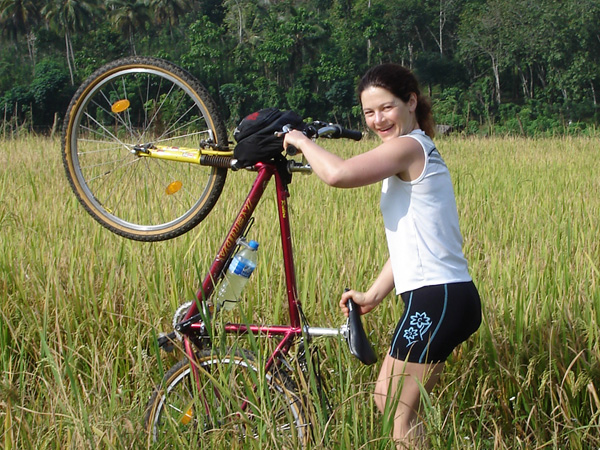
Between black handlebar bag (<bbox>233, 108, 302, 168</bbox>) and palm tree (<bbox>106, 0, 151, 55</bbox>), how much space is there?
235 ft

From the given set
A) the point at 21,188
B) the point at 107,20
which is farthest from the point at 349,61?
the point at 21,188

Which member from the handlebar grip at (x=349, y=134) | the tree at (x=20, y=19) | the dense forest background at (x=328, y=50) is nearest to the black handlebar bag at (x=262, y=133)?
the handlebar grip at (x=349, y=134)

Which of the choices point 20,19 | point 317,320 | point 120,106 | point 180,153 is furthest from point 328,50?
point 180,153

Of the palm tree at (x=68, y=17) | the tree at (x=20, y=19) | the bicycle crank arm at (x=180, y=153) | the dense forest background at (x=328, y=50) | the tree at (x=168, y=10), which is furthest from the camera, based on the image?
the tree at (x=168, y=10)

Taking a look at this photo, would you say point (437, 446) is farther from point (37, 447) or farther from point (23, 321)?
point (23, 321)

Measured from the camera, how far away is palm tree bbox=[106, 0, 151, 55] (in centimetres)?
7244

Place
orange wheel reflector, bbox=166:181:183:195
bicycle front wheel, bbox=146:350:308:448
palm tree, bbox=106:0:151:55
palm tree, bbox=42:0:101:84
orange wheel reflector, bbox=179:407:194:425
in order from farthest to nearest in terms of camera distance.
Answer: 1. palm tree, bbox=106:0:151:55
2. palm tree, bbox=42:0:101:84
3. orange wheel reflector, bbox=166:181:183:195
4. orange wheel reflector, bbox=179:407:194:425
5. bicycle front wheel, bbox=146:350:308:448

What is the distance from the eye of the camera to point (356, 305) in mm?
2385

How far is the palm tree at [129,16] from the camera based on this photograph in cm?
7244

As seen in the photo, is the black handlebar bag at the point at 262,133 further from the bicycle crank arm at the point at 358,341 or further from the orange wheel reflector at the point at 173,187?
the bicycle crank arm at the point at 358,341

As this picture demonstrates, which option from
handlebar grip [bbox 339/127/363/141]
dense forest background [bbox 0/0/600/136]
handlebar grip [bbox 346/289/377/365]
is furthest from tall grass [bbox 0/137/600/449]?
dense forest background [bbox 0/0/600/136]

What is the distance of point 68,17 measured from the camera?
66875mm

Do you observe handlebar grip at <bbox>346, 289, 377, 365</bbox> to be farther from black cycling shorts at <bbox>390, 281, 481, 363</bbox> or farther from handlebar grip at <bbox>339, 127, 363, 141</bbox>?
handlebar grip at <bbox>339, 127, 363, 141</bbox>

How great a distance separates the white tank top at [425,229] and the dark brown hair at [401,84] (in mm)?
134
